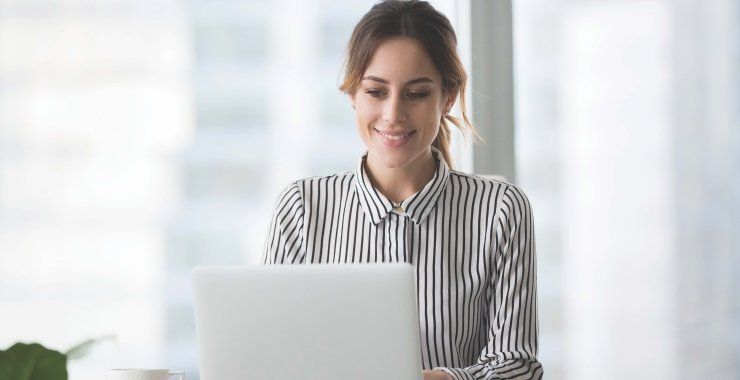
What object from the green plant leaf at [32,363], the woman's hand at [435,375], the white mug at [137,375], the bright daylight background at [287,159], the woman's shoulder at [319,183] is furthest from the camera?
the bright daylight background at [287,159]

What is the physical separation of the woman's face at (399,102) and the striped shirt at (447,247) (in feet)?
0.31

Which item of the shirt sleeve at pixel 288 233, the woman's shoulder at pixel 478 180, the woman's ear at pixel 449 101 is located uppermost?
the woman's ear at pixel 449 101

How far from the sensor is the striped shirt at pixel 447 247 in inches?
72.5

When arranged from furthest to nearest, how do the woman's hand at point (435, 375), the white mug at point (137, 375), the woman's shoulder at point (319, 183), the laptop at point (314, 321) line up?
the woman's shoulder at point (319, 183) → the white mug at point (137, 375) → the woman's hand at point (435, 375) → the laptop at point (314, 321)

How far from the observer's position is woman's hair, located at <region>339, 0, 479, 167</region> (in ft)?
6.20

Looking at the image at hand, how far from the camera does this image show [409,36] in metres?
1.89

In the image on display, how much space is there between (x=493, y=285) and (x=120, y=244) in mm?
1197

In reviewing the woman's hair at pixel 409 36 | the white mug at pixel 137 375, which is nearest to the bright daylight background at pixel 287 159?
the woman's hair at pixel 409 36

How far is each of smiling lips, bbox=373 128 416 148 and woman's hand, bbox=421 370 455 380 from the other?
50cm

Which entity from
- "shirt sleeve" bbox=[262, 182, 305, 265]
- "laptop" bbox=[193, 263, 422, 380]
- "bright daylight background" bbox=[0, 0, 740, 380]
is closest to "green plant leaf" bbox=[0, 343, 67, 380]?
"laptop" bbox=[193, 263, 422, 380]

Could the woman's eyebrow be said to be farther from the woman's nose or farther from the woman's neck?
the woman's neck

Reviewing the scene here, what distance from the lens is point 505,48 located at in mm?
2953

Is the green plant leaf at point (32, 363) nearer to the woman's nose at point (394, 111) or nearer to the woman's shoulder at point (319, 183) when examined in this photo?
the woman's nose at point (394, 111)

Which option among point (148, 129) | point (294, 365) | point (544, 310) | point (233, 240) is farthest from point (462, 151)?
point (294, 365)
